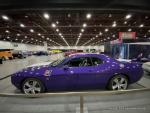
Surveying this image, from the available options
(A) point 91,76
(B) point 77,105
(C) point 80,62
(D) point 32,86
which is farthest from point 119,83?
(D) point 32,86

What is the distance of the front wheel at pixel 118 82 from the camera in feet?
18.7

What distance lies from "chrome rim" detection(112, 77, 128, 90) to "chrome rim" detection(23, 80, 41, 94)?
8.09 feet

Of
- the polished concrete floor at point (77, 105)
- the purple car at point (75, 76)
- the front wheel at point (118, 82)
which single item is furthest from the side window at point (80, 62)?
the polished concrete floor at point (77, 105)

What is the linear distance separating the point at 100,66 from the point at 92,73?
393mm

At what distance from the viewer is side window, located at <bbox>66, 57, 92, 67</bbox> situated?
5.65 m

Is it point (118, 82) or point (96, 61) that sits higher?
point (96, 61)

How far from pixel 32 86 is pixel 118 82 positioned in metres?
2.84

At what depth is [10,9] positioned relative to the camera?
3285mm

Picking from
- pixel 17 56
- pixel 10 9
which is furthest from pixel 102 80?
pixel 17 56

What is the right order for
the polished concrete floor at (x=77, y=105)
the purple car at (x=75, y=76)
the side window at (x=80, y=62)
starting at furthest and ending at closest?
the side window at (x=80, y=62)
the purple car at (x=75, y=76)
the polished concrete floor at (x=77, y=105)

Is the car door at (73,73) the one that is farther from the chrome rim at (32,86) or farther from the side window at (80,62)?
the chrome rim at (32,86)

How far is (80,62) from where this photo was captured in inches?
225

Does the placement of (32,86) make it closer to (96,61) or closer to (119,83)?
(96,61)

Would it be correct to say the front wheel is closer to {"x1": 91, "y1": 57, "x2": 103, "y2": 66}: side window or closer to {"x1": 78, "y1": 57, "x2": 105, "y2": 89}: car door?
{"x1": 78, "y1": 57, "x2": 105, "y2": 89}: car door
